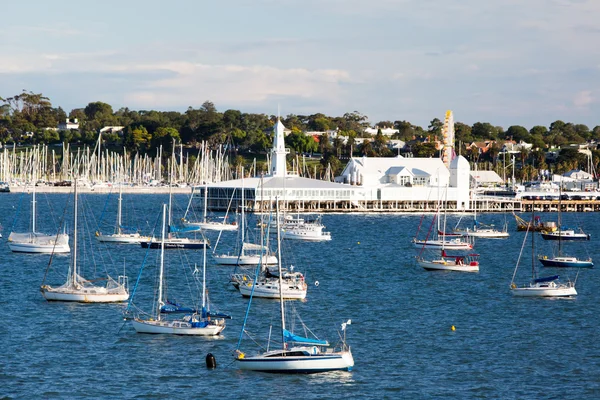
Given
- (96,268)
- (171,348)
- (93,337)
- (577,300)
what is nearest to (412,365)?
(171,348)

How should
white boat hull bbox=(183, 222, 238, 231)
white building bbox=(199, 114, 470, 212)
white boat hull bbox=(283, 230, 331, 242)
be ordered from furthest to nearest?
white building bbox=(199, 114, 470, 212) → white boat hull bbox=(183, 222, 238, 231) → white boat hull bbox=(283, 230, 331, 242)

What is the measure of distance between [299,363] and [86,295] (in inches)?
823

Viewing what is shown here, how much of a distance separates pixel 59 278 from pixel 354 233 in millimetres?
55481

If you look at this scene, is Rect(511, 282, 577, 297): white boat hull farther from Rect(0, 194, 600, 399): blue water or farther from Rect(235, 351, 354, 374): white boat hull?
Rect(235, 351, 354, 374): white boat hull

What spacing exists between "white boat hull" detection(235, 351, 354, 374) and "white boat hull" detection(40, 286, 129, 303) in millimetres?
18269

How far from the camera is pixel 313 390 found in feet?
138

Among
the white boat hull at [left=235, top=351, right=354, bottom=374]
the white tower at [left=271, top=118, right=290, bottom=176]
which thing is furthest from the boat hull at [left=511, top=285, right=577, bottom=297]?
the white tower at [left=271, top=118, right=290, bottom=176]

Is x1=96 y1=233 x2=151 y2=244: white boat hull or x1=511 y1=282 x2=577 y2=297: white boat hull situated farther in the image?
x1=96 y1=233 x2=151 y2=244: white boat hull

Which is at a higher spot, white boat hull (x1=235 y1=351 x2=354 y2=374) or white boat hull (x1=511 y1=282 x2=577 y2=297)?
white boat hull (x1=511 y1=282 x2=577 y2=297)

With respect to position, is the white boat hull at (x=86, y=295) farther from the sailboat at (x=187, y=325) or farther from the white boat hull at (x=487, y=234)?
the white boat hull at (x=487, y=234)

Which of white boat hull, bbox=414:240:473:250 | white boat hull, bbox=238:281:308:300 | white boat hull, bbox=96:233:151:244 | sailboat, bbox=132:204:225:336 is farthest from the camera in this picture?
white boat hull, bbox=96:233:151:244

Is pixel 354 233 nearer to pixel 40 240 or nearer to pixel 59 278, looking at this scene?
pixel 40 240

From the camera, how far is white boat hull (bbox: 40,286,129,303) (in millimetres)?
60688

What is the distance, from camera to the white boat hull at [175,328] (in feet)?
167
